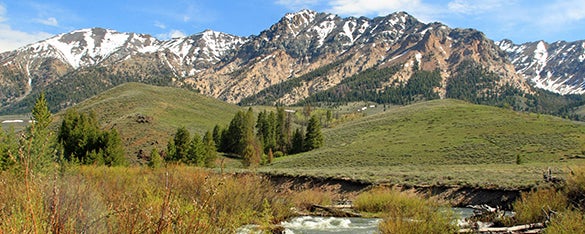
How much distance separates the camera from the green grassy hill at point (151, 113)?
309ft

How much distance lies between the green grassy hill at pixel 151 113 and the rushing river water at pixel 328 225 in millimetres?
64166

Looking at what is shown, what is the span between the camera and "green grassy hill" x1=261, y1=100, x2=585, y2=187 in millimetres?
56241

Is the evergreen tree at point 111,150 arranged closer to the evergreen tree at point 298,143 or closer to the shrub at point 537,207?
the evergreen tree at point 298,143

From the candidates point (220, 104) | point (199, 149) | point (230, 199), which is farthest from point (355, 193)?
point (220, 104)

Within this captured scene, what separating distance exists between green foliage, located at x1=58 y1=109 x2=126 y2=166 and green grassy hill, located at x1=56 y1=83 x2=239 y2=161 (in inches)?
470

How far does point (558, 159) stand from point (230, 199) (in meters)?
62.0

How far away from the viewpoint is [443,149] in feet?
259

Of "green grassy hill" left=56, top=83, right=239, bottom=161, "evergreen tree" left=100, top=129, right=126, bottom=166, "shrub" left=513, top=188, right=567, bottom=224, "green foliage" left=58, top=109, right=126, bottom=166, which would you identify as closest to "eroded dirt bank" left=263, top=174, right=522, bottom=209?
"shrub" left=513, top=188, right=567, bottom=224

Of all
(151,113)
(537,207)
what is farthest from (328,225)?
(151,113)

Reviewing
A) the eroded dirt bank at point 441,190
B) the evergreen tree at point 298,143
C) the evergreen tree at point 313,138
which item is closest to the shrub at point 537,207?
the eroded dirt bank at point 441,190

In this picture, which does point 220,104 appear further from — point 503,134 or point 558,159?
point 558,159

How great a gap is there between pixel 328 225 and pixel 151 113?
366 feet

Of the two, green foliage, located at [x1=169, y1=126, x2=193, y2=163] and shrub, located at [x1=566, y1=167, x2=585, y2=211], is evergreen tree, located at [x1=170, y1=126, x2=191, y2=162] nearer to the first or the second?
green foliage, located at [x1=169, y1=126, x2=193, y2=163]

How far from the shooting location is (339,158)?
81375mm
